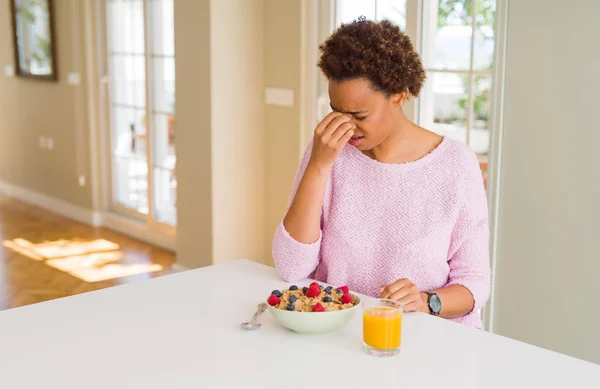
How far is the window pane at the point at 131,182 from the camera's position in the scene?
18.3 ft

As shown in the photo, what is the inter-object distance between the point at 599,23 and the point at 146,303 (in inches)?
74.3

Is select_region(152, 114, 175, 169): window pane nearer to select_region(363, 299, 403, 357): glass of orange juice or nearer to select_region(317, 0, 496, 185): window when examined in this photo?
select_region(317, 0, 496, 185): window

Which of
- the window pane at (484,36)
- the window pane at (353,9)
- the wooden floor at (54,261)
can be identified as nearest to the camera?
the window pane at (484,36)

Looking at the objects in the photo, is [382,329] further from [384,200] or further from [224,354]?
[384,200]

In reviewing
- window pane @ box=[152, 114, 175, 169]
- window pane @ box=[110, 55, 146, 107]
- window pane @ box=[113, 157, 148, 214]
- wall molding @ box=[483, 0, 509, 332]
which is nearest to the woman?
wall molding @ box=[483, 0, 509, 332]

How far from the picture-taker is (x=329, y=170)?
6.03ft

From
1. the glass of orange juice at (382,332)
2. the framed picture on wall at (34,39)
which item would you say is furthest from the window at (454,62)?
the framed picture on wall at (34,39)

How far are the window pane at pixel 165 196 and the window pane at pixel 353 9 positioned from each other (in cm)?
188

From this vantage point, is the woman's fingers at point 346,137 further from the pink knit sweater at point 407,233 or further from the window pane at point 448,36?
the window pane at point 448,36

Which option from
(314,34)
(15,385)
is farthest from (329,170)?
(314,34)

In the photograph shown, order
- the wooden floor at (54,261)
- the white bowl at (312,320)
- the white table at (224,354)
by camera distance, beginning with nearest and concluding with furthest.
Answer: the white table at (224,354), the white bowl at (312,320), the wooden floor at (54,261)

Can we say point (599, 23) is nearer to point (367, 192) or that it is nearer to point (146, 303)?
point (367, 192)

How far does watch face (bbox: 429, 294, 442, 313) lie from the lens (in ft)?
5.57

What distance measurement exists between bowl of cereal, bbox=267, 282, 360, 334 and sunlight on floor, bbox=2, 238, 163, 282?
3.21 meters
